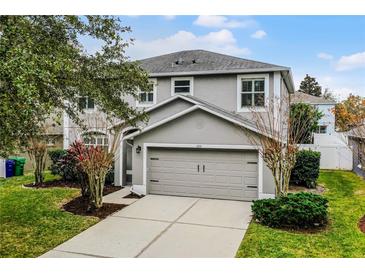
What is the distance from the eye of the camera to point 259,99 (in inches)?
467

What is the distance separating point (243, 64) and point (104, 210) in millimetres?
7602

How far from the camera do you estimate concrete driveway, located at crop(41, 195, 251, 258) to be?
19.2ft

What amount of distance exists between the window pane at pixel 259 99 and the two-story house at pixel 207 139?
0.10 ft

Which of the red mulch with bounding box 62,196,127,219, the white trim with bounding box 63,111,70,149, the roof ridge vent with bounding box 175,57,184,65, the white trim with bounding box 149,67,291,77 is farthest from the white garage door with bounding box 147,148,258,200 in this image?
the white trim with bounding box 63,111,70,149

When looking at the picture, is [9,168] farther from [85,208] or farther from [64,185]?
[85,208]

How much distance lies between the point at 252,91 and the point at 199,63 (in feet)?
8.78

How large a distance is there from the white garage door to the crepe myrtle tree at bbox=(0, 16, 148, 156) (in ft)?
7.91

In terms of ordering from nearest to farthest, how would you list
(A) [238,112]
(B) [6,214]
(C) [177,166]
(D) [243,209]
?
1. (B) [6,214]
2. (D) [243,209]
3. (C) [177,166]
4. (A) [238,112]

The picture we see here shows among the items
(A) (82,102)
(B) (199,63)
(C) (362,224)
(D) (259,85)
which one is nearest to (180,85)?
(B) (199,63)

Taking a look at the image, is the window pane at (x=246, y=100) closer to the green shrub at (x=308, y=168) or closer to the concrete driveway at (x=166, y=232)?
the green shrub at (x=308, y=168)

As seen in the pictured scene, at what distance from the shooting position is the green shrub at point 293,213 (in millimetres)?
7004
